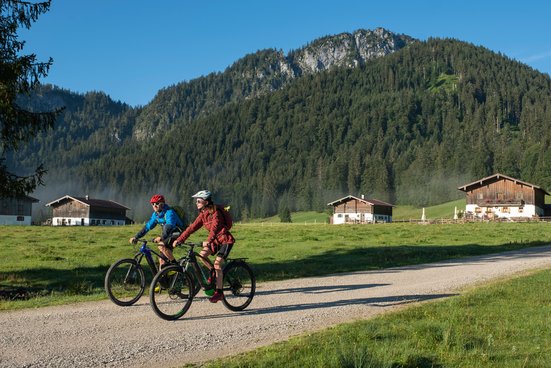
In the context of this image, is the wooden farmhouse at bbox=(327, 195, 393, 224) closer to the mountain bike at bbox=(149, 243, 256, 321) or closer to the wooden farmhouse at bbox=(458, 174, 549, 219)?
the wooden farmhouse at bbox=(458, 174, 549, 219)

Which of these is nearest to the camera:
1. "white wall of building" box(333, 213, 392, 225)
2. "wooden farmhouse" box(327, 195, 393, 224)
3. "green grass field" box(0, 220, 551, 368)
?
"green grass field" box(0, 220, 551, 368)

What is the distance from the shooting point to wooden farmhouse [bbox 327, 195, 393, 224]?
11688cm

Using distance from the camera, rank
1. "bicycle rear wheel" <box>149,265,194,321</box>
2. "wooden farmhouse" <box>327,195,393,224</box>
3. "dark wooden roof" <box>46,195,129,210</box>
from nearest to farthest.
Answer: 1. "bicycle rear wheel" <box>149,265,194,321</box>
2. "wooden farmhouse" <box>327,195,393,224</box>
3. "dark wooden roof" <box>46,195,129,210</box>

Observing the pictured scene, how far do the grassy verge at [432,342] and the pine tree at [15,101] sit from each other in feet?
37.0

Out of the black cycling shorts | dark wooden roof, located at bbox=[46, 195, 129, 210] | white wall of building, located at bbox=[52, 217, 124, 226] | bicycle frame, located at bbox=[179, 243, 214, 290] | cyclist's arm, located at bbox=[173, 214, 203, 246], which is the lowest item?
bicycle frame, located at bbox=[179, 243, 214, 290]

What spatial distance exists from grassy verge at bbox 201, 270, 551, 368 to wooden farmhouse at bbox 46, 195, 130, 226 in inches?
4598

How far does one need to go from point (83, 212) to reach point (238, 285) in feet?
379

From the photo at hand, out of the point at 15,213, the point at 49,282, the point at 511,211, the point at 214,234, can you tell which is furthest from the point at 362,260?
the point at 15,213

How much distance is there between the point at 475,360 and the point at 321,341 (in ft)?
6.90

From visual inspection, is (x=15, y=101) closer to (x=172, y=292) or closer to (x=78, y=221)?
(x=172, y=292)

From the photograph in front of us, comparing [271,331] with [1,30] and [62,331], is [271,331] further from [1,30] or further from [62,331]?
[1,30]

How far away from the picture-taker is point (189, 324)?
937cm

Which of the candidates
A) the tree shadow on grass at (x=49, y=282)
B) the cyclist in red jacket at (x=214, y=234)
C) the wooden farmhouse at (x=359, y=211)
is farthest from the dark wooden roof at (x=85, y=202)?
the cyclist in red jacket at (x=214, y=234)

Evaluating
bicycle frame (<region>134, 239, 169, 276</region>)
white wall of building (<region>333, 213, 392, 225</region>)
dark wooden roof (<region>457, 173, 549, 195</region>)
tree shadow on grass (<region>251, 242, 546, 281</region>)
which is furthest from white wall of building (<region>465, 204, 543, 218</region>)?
bicycle frame (<region>134, 239, 169, 276</region>)
